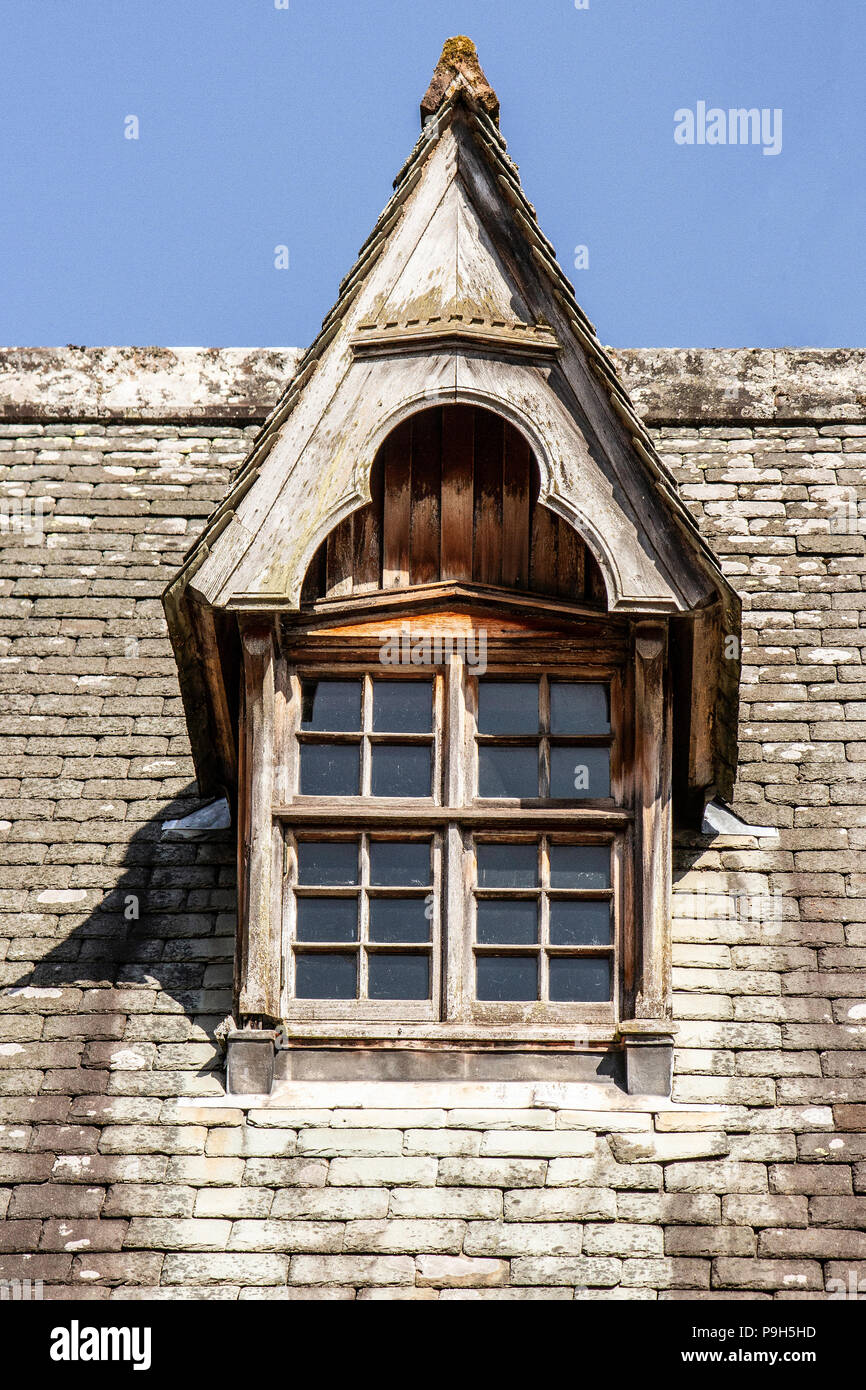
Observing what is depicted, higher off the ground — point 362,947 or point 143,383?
point 143,383

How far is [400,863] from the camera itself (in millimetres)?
6594

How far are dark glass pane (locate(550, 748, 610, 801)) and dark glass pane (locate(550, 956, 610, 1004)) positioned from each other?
518mm

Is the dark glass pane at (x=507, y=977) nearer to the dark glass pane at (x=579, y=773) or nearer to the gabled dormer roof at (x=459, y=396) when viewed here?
the dark glass pane at (x=579, y=773)

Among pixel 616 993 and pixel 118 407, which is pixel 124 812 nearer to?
pixel 616 993

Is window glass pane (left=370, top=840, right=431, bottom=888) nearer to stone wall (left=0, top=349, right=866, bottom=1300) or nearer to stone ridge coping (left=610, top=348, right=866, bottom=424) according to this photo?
stone wall (left=0, top=349, right=866, bottom=1300)

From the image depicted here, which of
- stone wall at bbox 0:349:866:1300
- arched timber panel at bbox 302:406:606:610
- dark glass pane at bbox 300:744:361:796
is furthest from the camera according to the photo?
arched timber panel at bbox 302:406:606:610

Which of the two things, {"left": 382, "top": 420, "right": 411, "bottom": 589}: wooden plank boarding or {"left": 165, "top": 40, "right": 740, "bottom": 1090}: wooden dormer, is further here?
{"left": 382, "top": 420, "right": 411, "bottom": 589}: wooden plank boarding

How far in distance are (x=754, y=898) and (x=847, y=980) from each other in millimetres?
456

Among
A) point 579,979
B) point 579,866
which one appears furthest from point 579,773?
point 579,979

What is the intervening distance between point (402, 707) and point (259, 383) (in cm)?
303

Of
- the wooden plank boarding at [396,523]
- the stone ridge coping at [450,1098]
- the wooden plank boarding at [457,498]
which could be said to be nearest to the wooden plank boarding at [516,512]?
the wooden plank boarding at [457,498]

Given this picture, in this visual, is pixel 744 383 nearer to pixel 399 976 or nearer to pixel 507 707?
pixel 507 707

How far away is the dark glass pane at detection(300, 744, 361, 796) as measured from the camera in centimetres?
670

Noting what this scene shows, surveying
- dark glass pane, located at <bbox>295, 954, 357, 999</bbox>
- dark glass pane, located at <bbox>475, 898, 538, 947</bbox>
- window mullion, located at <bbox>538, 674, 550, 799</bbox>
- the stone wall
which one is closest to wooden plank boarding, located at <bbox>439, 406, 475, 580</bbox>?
window mullion, located at <bbox>538, 674, 550, 799</bbox>
